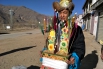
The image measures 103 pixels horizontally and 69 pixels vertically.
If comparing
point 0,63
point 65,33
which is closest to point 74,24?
point 65,33

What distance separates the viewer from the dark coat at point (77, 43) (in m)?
2.32

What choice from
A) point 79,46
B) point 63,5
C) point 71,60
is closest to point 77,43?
point 79,46

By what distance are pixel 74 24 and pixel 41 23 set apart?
1.79ft

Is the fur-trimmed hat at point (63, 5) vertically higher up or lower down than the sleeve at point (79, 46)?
higher up

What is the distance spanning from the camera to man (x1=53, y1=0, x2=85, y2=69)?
2.30 meters

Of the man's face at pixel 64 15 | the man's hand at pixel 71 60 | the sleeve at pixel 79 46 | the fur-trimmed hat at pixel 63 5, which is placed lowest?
the man's hand at pixel 71 60

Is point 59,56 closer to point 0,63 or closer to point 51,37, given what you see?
point 51,37

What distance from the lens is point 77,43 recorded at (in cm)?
239

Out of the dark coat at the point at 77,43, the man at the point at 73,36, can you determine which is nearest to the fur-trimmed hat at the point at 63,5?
the man at the point at 73,36

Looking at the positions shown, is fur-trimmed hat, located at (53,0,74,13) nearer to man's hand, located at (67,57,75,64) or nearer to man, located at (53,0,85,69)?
man, located at (53,0,85,69)

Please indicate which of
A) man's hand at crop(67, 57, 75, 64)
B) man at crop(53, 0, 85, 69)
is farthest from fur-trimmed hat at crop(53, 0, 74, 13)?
man's hand at crop(67, 57, 75, 64)

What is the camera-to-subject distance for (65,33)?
2.23 meters

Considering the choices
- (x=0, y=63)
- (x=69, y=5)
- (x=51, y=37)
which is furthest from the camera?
(x=0, y=63)

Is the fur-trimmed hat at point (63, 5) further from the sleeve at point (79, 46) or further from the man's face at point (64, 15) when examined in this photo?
the sleeve at point (79, 46)
